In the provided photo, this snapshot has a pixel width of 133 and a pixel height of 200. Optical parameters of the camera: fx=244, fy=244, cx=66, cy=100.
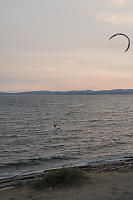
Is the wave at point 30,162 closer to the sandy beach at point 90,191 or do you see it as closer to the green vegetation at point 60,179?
the sandy beach at point 90,191

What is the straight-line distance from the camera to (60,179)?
9.42 m

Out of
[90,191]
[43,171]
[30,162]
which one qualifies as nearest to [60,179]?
[90,191]

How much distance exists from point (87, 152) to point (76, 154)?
118cm

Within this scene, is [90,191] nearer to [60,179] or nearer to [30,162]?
[60,179]

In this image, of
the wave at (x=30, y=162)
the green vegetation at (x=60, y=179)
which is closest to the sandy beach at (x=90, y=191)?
the green vegetation at (x=60, y=179)

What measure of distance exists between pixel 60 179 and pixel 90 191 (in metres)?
1.28

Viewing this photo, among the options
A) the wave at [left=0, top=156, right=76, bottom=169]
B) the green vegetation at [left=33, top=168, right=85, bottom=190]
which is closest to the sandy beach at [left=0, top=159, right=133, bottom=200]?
the green vegetation at [left=33, top=168, right=85, bottom=190]

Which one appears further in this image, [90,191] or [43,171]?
[43,171]

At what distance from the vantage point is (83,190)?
8898mm

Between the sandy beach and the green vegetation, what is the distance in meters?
0.20

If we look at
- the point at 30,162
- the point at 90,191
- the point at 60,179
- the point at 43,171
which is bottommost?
the point at 30,162

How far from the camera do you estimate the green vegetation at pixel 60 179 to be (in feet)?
30.1

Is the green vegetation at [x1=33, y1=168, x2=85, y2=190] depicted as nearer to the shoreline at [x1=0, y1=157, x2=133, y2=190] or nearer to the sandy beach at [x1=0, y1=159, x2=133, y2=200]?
the sandy beach at [x1=0, y1=159, x2=133, y2=200]

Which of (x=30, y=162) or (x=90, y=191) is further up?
(x=90, y=191)
